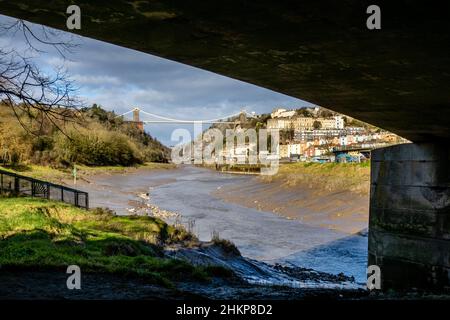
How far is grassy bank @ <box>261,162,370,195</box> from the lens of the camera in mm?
35719

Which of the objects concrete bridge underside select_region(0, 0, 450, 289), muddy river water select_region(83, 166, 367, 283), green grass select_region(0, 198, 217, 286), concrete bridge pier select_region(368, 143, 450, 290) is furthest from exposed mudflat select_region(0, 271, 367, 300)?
muddy river water select_region(83, 166, 367, 283)

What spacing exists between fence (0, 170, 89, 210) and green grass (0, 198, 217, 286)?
413 cm

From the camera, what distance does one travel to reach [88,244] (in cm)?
1079

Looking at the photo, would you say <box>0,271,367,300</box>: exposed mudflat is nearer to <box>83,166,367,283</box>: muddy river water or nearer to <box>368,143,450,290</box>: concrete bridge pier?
<box>368,143,450,290</box>: concrete bridge pier

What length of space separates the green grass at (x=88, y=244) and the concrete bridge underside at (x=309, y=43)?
416 centimetres

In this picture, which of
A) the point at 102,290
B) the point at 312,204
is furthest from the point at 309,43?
the point at 312,204

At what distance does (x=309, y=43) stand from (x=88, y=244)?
7885 millimetres

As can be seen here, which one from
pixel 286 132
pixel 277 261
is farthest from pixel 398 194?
pixel 286 132

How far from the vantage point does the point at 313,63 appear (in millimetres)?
5625

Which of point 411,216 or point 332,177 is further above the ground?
point 411,216

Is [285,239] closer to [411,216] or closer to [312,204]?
[411,216]

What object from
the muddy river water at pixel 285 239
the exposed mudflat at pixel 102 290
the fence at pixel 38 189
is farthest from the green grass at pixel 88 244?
the fence at pixel 38 189

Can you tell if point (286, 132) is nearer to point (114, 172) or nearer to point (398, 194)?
point (114, 172)

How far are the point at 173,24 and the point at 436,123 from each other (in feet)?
22.3
